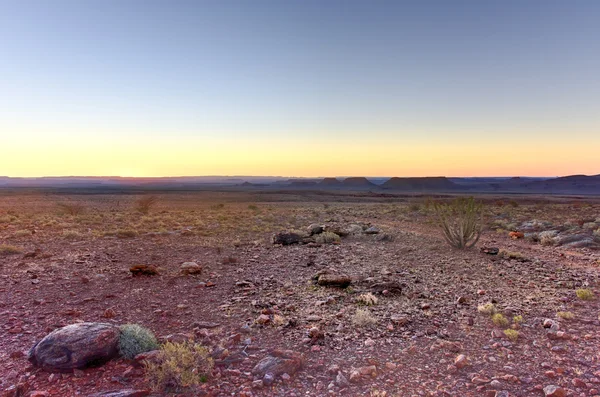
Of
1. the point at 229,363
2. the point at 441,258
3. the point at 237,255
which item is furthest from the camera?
the point at 237,255

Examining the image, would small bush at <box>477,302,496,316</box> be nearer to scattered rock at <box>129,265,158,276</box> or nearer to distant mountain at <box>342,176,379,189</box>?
scattered rock at <box>129,265,158,276</box>

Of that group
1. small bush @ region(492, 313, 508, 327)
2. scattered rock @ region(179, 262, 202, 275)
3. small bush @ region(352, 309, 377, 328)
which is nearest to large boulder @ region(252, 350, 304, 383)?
small bush @ region(352, 309, 377, 328)

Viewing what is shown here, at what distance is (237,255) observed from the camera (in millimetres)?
11852

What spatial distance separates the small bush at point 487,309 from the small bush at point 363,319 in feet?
6.51

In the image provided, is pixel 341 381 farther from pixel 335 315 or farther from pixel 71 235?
pixel 71 235

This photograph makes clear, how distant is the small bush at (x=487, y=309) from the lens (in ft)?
20.2

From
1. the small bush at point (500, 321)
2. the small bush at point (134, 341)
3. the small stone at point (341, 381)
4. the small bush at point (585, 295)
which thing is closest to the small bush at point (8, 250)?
the small bush at point (134, 341)

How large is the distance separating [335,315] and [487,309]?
2.67 meters

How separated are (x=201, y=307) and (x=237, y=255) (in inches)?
200

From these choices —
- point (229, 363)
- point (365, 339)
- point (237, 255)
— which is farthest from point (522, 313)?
point (237, 255)

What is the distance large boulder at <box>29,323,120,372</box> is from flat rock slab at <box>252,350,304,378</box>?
1.95 metres

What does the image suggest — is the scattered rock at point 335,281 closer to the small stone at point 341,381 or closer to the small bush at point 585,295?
the small stone at point 341,381

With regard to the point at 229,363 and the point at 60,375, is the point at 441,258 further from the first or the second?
the point at 60,375

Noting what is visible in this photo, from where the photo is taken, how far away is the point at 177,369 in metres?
4.05
